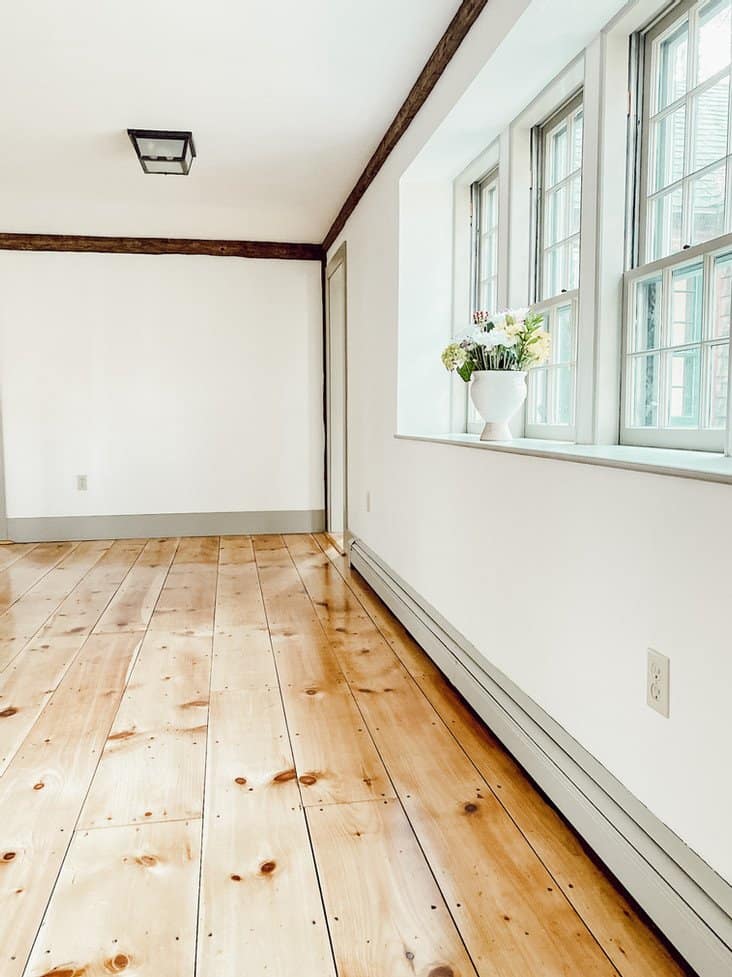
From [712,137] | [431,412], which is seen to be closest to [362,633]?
[431,412]

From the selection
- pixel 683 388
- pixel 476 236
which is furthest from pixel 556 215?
pixel 683 388

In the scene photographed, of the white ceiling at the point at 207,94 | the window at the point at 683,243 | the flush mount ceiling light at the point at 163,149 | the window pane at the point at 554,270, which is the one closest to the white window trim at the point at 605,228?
the window at the point at 683,243

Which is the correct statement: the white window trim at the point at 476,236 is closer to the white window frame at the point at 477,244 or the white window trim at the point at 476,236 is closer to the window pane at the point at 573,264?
the white window frame at the point at 477,244

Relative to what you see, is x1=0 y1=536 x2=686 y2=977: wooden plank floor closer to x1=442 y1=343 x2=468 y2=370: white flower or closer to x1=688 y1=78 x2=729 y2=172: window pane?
x1=442 y1=343 x2=468 y2=370: white flower

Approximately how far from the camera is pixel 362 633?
3.39m

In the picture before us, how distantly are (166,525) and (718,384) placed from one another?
4968mm

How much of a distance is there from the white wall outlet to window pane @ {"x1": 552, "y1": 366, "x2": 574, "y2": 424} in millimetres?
1319

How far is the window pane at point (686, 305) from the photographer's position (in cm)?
193

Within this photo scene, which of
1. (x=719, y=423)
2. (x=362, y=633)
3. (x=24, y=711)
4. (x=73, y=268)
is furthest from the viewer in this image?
(x=73, y=268)

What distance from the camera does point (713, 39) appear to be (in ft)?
6.19

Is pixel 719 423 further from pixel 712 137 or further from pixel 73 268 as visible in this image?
pixel 73 268

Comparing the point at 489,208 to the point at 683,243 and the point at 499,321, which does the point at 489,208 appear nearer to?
the point at 499,321

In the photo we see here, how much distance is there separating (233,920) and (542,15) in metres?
2.37

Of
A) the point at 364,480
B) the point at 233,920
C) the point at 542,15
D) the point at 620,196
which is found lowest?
the point at 233,920
